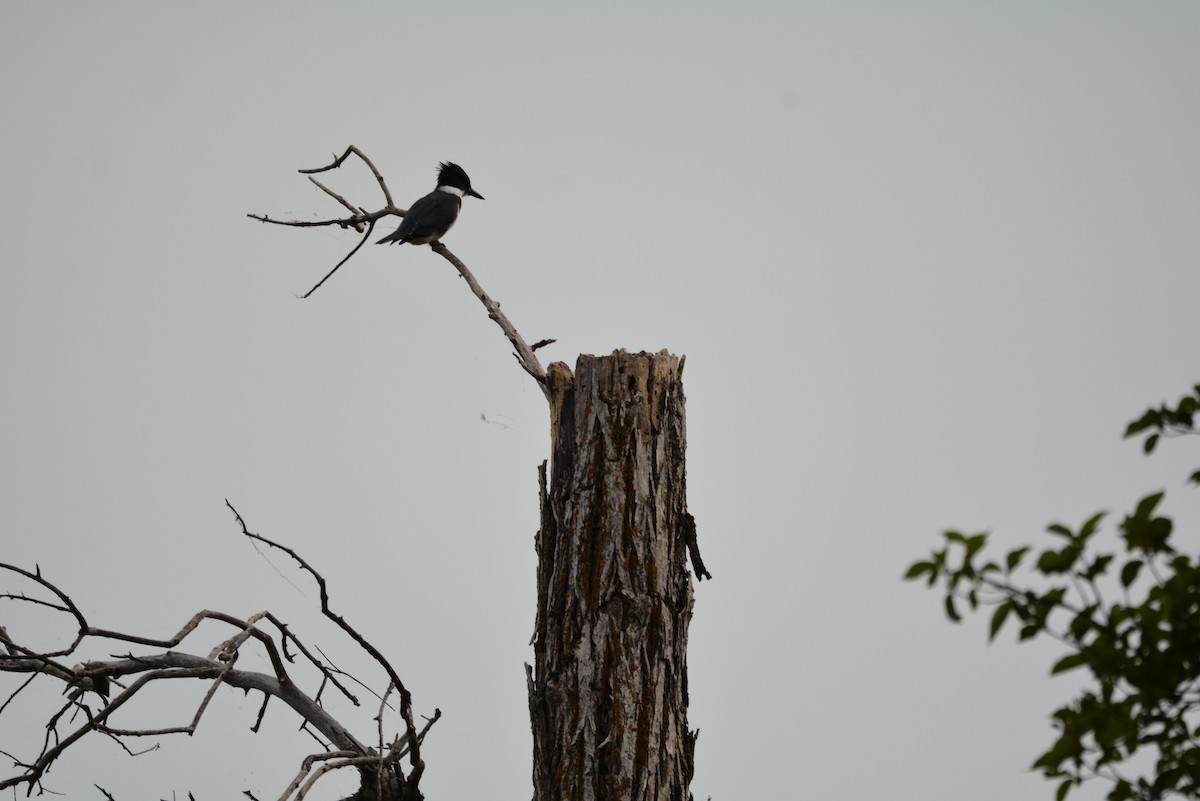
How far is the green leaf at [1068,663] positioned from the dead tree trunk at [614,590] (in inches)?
87.1

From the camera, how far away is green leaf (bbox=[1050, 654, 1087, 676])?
4.44 feet

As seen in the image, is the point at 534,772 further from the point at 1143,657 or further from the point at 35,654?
the point at 1143,657

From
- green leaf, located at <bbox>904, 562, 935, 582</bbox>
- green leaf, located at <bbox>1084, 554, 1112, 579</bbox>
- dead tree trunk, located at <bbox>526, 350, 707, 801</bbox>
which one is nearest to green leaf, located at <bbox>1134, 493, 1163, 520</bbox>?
green leaf, located at <bbox>1084, 554, 1112, 579</bbox>

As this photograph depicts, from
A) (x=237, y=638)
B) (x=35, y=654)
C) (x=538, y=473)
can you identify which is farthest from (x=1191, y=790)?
(x=35, y=654)

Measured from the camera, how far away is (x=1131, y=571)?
1.43 metres

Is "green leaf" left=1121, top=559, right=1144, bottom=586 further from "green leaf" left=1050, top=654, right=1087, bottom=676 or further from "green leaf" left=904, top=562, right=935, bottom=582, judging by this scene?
"green leaf" left=904, top=562, right=935, bottom=582

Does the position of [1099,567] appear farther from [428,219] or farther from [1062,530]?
[428,219]

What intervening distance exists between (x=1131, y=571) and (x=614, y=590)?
221 centimetres

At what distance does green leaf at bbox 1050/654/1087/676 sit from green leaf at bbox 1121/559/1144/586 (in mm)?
127

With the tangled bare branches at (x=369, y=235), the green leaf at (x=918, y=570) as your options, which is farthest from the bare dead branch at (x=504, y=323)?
the green leaf at (x=918, y=570)

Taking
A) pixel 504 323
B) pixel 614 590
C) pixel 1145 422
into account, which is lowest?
pixel 1145 422

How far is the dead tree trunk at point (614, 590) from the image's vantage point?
345cm

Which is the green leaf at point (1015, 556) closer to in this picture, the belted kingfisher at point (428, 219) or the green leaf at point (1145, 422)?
the green leaf at point (1145, 422)

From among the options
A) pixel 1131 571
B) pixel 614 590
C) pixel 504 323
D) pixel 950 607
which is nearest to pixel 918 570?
pixel 950 607
